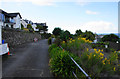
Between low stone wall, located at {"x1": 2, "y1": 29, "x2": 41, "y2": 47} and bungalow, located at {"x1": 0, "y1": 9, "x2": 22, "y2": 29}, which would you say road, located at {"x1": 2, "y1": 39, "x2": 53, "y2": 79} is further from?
bungalow, located at {"x1": 0, "y1": 9, "x2": 22, "y2": 29}

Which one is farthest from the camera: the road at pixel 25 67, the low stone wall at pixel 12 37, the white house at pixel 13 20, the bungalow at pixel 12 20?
the white house at pixel 13 20

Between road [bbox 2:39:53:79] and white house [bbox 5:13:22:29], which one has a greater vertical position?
white house [bbox 5:13:22:29]

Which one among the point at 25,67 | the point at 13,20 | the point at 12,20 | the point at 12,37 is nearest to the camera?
the point at 25,67

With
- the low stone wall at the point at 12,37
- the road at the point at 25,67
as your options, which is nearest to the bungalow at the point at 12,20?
the low stone wall at the point at 12,37

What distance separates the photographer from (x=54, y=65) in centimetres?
454

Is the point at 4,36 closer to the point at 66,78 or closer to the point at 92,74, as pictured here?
the point at 66,78

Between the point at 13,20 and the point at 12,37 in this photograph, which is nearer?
the point at 12,37

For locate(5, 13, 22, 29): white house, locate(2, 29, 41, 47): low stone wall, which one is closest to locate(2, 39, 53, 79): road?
locate(2, 29, 41, 47): low stone wall

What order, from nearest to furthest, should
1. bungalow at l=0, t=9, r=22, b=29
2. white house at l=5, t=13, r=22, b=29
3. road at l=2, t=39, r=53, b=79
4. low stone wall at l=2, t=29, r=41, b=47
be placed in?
road at l=2, t=39, r=53, b=79, low stone wall at l=2, t=29, r=41, b=47, bungalow at l=0, t=9, r=22, b=29, white house at l=5, t=13, r=22, b=29

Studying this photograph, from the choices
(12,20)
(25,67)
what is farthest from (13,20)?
(25,67)

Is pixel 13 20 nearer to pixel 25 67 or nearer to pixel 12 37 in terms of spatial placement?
pixel 12 37

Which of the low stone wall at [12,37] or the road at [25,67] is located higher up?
the low stone wall at [12,37]

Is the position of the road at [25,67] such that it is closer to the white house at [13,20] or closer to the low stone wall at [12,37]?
the low stone wall at [12,37]

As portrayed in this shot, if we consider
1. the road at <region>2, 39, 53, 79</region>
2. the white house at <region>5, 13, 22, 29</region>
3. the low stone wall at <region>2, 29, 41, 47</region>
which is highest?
the white house at <region>5, 13, 22, 29</region>
